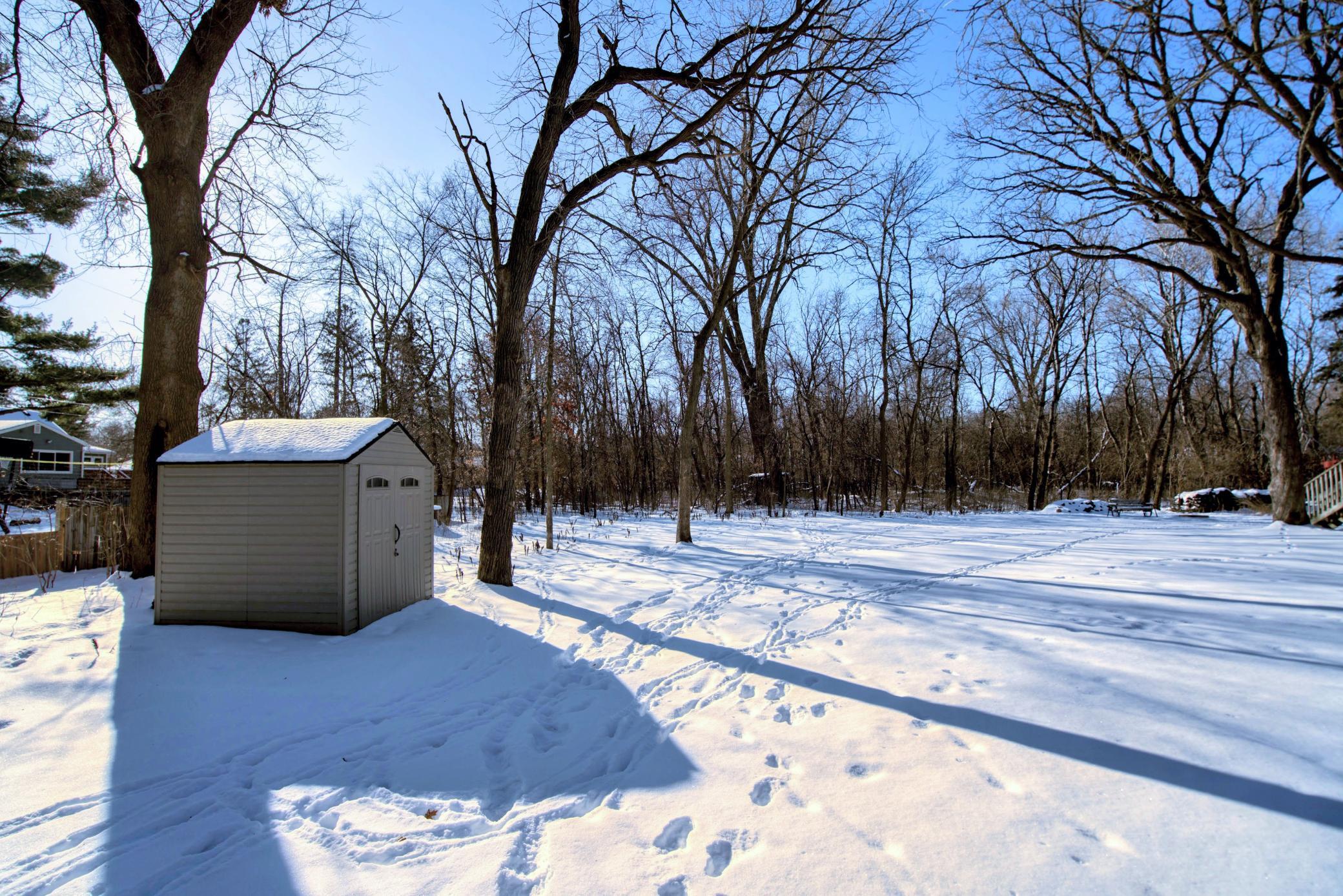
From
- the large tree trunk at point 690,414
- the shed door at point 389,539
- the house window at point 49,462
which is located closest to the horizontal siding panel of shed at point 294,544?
the shed door at point 389,539

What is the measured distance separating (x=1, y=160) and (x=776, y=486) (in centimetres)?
2100

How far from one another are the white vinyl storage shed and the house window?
38635 mm

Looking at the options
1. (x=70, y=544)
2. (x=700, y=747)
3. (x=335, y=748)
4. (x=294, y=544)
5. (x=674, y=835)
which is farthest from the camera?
(x=70, y=544)

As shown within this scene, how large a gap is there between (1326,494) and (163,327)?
73.9 feet

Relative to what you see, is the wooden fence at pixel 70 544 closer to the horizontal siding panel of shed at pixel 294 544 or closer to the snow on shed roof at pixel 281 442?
the snow on shed roof at pixel 281 442

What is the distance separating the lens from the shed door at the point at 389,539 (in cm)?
580

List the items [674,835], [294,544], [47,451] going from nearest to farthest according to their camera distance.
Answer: [674,835]
[294,544]
[47,451]

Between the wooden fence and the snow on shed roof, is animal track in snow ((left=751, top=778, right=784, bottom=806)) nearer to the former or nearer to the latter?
the snow on shed roof

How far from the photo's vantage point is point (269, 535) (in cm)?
559

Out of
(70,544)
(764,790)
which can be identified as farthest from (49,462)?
(764,790)

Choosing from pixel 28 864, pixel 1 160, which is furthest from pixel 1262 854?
pixel 1 160

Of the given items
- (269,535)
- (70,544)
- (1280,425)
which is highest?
(1280,425)

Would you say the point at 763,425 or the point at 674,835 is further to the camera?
the point at 763,425

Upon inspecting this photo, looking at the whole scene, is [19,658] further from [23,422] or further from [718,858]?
[23,422]
